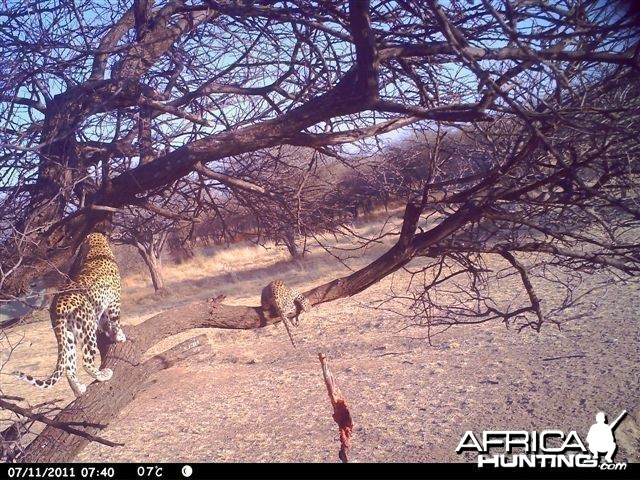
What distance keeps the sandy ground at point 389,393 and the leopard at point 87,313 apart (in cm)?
119

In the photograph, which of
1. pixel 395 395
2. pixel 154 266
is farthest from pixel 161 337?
pixel 154 266

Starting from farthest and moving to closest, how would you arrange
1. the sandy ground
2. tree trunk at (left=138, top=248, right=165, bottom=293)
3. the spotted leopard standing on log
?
1. tree trunk at (left=138, top=248, right=165, bottom=293)
2. the sandy ground
3. the spotted leopard standing on log

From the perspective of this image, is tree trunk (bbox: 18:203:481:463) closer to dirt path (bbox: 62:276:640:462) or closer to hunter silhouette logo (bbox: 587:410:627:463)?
hunter silhouette logo (bbox: 587:410:627:463)

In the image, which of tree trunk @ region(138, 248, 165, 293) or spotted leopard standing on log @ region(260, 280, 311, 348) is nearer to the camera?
spotted leopard standing on log @ region(260, 280, 311, 348)

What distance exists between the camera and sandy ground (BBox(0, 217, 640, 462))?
22.4ft

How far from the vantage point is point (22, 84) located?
15.1 ft

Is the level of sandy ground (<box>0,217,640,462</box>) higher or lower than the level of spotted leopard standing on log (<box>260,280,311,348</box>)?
lower

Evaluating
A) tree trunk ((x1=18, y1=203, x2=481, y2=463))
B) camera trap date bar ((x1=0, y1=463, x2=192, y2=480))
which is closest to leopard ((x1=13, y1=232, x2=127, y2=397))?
tree trunk ((x1=18, y1=203, x2=481, y2=463))

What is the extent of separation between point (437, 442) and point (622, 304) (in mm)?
6544

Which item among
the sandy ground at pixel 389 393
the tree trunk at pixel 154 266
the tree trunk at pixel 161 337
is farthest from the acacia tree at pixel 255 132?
the tree trunk at pixel 154 266

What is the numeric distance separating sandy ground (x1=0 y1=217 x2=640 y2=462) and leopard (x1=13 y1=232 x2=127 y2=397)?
46.9 inches

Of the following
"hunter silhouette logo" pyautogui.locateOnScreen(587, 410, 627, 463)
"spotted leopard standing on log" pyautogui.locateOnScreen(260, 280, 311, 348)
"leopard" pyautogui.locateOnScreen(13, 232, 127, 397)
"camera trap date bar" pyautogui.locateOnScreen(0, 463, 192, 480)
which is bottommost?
"hunter silhouette logo" pyautogui.locateOnScreen(587, 410, 627, 463)

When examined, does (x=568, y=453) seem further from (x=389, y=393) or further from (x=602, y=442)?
(x=389, y=393)

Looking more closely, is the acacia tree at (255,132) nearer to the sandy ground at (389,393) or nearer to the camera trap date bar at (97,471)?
the camera trap date bar at (97,471)
